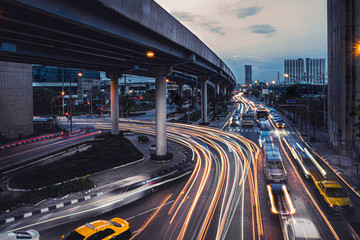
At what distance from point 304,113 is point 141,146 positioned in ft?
105

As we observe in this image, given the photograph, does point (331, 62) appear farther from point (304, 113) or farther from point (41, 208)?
point (41, 208)

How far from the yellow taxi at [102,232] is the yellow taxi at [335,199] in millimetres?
10355

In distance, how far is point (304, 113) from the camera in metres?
47.4

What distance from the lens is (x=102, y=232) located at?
10258mm

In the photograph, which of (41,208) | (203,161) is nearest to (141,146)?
(203,161)

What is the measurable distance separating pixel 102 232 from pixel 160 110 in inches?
643

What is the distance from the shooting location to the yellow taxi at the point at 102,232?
10039 mm

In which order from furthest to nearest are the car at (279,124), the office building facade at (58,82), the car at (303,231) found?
the office building facade at (58,82) < the car at (279,124) < the car at (303,231)

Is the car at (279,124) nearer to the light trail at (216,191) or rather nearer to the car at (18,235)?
the light trail at (216,191)

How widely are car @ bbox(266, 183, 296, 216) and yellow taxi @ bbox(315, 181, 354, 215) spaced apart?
1779 millimetres

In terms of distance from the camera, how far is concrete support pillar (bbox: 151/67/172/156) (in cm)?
2552

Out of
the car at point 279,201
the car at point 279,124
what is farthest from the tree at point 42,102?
the car at point 279,201

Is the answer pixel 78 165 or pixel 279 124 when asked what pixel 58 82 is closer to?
pixel 279 124

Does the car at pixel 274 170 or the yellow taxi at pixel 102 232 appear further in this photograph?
the car at pixel 274 170
